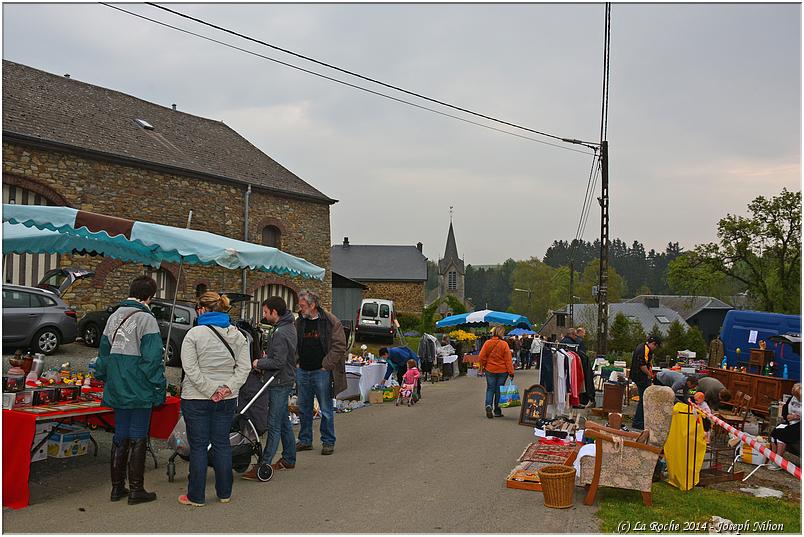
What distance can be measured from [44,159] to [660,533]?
64.1ft

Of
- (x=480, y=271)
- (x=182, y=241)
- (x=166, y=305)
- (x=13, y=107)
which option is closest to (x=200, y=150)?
(x=13, y=107)

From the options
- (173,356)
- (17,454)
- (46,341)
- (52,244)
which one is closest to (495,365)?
(52,244)

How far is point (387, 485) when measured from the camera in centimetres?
739

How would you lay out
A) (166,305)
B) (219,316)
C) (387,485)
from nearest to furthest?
(219,316) < (387,485) < (166,305)

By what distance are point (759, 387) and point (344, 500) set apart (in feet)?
41.6

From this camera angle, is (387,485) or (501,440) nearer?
(387,485)

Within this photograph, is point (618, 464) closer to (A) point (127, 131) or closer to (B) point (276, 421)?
(B) point (276, 421)

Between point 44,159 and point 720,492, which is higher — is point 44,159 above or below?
above

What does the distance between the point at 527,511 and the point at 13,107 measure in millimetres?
20198

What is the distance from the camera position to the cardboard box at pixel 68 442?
768 centimetres

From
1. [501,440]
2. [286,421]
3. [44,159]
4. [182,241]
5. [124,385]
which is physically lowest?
[501,440]

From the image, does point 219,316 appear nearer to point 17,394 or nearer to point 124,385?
point 124,385

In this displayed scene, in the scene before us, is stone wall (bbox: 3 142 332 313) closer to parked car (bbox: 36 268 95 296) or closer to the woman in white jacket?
parked car (bbox: 36 268 95 296)

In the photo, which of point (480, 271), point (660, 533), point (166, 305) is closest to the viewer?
point (660, 533)
